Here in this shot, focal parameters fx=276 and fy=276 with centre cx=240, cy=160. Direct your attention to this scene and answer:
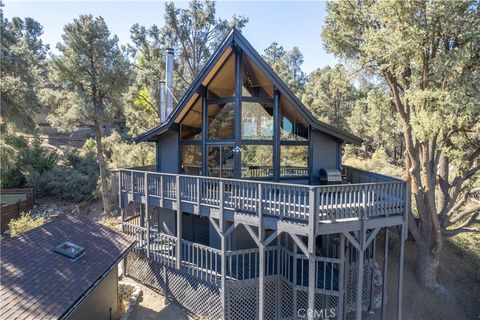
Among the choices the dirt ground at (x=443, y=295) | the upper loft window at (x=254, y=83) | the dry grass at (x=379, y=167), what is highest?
the upper loft window at (x=254, y=83)

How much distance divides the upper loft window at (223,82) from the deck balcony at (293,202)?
3.53 meters

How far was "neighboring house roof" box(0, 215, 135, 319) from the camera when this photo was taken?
19.5 feet

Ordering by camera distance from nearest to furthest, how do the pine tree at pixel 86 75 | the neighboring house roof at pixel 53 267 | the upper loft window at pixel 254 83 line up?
the neighboring house roof at pixel 53 267, the upper loft window at pixel 254 83, the pine tree at pixel 86 75

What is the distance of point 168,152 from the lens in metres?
12.2

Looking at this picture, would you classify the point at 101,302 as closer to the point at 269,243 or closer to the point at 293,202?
the point at 269,243

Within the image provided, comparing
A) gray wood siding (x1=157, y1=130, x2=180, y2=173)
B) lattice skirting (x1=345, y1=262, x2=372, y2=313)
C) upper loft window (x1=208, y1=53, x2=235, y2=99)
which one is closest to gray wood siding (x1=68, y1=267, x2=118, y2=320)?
gray wood siding (x1=157, y1=130, x2=180, y2=173)

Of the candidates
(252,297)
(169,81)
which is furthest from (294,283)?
(169,81)

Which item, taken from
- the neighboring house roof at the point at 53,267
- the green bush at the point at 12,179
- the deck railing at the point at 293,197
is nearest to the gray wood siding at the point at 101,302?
the neighboring house roof at the point at 53,267

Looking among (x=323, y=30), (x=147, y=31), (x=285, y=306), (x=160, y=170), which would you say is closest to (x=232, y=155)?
(x=160, y=170)

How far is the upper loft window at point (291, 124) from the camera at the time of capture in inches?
414

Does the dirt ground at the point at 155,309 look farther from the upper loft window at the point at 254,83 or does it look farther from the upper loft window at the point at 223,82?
the upper loft window at the point at 254,83

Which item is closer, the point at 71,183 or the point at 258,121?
the point at 258,121

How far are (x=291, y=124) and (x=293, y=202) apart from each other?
4.16m

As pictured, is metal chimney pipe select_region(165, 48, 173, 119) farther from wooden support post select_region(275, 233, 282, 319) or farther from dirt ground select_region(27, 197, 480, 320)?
wooden support post select_region(275, 233, 282, 319)
